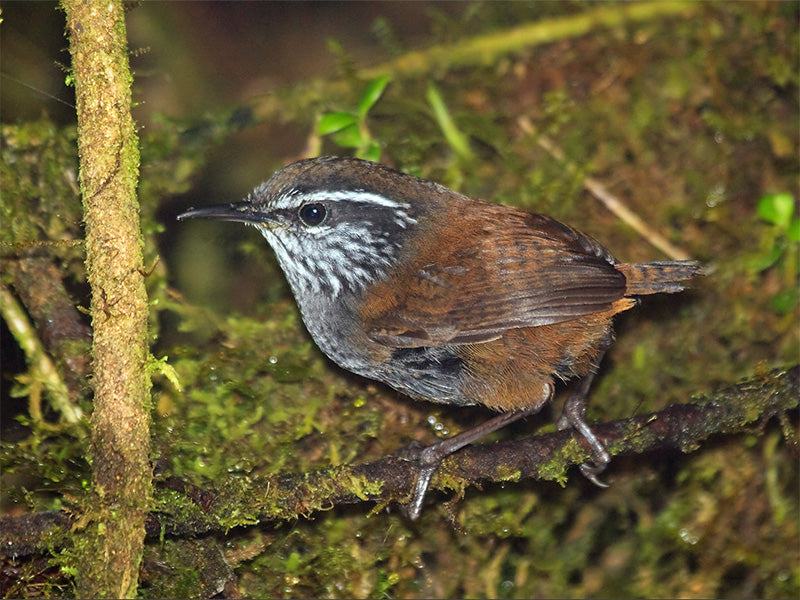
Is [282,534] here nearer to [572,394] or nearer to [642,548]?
[572,394]

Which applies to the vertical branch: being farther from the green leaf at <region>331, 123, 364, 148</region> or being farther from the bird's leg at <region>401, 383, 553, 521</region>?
the green leaf at <region>331, 123, 364, 148</region>

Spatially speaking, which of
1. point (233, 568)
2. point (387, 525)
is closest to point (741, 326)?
point (387, 525)

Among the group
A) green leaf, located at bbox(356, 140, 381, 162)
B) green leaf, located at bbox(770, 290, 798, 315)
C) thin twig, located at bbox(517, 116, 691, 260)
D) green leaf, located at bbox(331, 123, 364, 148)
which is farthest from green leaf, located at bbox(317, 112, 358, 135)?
green leaf, located at bbox(770, 290, 798, 315)

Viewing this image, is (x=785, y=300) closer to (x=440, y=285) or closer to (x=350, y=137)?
(x=440, y=285)

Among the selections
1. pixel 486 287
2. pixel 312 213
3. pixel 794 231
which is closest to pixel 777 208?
pixel 794 231

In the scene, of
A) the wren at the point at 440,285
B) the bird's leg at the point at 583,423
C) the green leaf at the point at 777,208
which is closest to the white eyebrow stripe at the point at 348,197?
the wren at the point at 440,285
